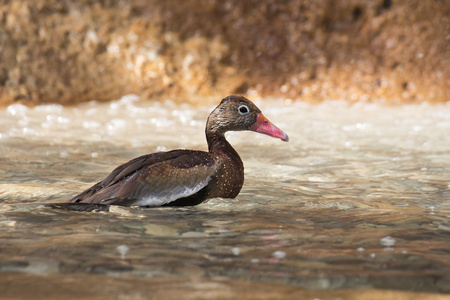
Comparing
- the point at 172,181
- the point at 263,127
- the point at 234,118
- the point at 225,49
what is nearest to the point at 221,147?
the point at 234,118

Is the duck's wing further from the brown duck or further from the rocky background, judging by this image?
the rocky background

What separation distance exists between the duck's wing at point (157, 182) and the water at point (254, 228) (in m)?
0.10

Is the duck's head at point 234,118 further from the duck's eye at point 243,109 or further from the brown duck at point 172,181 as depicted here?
the brown duck at point 172,181

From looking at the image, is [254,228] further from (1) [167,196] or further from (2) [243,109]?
(2) [243,109]

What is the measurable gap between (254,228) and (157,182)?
862 mm

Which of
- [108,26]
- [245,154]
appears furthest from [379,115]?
[108,26]

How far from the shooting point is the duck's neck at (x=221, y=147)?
16.7 ft

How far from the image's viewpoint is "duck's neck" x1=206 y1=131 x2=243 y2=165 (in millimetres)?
5078

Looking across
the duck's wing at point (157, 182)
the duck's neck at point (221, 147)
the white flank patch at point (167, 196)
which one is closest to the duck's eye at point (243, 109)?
the duck's neck at point (221, 147)

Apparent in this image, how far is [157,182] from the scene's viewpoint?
4625mm

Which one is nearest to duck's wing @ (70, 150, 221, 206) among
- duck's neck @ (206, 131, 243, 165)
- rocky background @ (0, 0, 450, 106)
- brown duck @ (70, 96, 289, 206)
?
brown duck @ (70, 96, 289, 206)

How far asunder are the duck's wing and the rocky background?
7898 mm

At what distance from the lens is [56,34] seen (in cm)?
1272

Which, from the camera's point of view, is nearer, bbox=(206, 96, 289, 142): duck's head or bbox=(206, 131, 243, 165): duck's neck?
bbox=(206, 131, 243, 165): duck's neck
